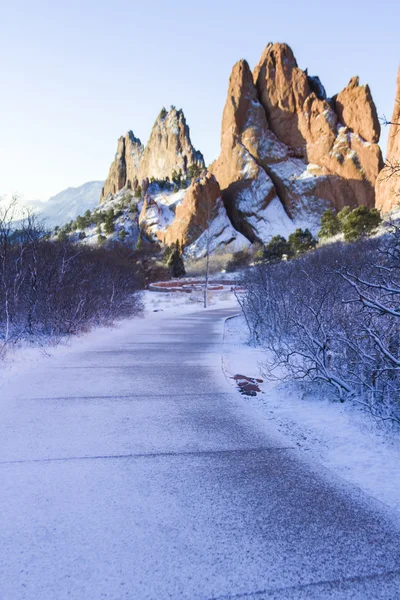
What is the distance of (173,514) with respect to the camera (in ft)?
10.2

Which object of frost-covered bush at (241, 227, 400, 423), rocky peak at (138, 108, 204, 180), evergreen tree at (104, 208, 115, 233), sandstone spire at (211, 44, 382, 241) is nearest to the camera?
frost-covered bush at (241, 227, 400, 423)

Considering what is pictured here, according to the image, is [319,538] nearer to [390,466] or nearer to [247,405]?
[390,466]

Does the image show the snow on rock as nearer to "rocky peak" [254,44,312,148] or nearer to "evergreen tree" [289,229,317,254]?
"evergreen tree" [289,229,317,254]

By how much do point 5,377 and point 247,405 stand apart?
15.3ft

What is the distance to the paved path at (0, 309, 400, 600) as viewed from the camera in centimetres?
237

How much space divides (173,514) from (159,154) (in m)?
128

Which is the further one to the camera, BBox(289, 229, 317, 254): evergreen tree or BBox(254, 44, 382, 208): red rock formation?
BBox(254, 44, 382, 208): red rock formation

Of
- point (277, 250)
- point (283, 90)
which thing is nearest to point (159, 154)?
point (283, 90)

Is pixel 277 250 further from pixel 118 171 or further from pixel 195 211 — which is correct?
pixel 118 171

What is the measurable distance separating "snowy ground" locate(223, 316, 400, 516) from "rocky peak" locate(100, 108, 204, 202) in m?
106

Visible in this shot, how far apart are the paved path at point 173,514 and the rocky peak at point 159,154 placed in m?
107

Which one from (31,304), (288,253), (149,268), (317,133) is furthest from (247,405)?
(317,133)

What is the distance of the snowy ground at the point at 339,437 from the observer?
3.66 m

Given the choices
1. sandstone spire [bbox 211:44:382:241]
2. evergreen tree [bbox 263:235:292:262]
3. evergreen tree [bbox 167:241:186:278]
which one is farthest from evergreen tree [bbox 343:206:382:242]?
sandstone spire [bbox 211:44:382:241]
